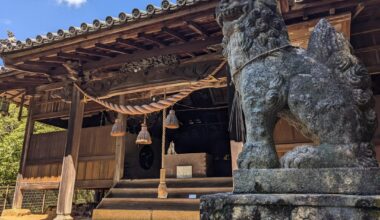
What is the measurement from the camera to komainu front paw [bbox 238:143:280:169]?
198cm

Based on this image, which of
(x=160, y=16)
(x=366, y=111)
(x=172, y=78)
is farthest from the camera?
(x=172, y=78)

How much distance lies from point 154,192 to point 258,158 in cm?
514

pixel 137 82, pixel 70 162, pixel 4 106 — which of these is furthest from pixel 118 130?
pixel 4 106

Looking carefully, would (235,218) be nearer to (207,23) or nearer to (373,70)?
(207,23)

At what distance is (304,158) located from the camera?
188 cm

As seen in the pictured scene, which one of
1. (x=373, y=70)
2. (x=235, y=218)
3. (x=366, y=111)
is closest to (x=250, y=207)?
(x=235, y=218)

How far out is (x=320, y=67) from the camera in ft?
6.84

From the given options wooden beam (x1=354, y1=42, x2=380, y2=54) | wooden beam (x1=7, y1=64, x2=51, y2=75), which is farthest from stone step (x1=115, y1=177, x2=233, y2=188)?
wooden beam (x1=354, y1=42, x2=380, y2=54)

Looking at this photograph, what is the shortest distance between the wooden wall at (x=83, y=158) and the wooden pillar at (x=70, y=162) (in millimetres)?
1619

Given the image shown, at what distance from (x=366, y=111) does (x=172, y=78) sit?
4.61 meters

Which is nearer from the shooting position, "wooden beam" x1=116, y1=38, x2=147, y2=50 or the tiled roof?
the tiled roof

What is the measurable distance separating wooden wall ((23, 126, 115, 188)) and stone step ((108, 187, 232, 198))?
48.0 inches

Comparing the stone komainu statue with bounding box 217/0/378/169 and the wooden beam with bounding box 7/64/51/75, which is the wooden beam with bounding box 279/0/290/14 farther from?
the wooden beam with bounding box 7/64/51/75

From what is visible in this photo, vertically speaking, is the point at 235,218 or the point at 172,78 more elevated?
the point at 172,78
